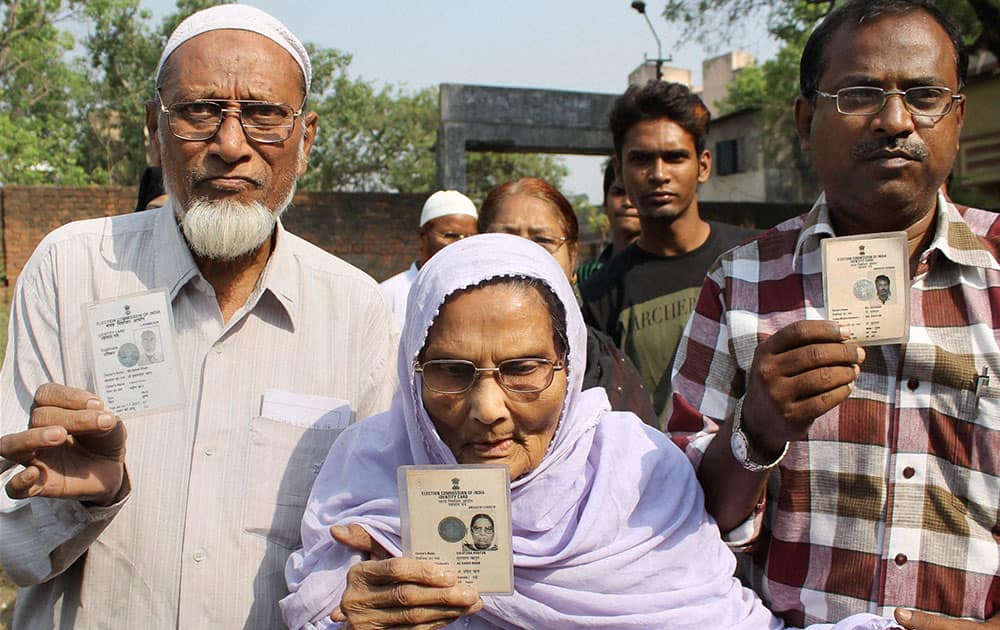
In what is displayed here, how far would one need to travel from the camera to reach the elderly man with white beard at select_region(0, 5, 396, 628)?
2256 millimetres

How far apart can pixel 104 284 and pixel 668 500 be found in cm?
163

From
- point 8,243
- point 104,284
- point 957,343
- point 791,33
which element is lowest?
point 957,343

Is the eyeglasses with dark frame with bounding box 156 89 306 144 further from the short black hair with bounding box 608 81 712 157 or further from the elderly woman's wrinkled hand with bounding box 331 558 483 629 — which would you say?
the short black hair with bounding box 608 81 712 157

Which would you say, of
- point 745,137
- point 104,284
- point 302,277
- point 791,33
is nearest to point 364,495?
point 302,277

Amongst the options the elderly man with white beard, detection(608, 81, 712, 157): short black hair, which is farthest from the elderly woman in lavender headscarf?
detection(608, 81, 712, 157): short black hair

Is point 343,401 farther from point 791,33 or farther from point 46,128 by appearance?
point 46,128

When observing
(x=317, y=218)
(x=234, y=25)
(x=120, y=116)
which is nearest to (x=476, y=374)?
(x=234, y=25)

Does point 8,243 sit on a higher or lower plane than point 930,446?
higher

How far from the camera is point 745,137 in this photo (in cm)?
3588

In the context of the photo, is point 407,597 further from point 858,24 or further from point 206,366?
point 858,24

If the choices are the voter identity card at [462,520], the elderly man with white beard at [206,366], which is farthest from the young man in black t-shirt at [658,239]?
the voter identity card at [462,520]

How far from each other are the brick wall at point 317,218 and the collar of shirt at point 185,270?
12.4 meters

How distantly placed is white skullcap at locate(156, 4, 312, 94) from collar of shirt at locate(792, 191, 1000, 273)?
1564 millimetres

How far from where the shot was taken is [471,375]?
2094 mm
